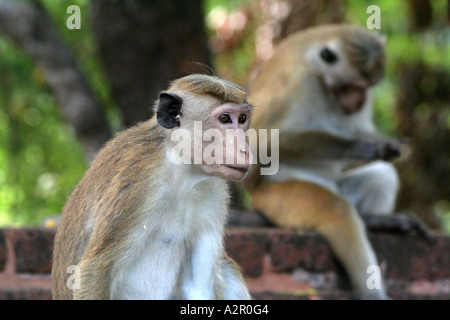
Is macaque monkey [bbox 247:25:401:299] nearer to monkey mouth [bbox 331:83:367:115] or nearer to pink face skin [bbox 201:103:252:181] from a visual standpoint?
monkey mouth [bbox 331:83:367:115]

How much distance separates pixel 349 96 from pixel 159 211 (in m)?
2.83

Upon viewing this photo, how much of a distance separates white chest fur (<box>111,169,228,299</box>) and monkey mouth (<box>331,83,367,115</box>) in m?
2.48

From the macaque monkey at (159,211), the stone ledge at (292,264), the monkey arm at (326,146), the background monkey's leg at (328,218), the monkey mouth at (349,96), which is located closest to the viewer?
the macaque monkey at (159,211)

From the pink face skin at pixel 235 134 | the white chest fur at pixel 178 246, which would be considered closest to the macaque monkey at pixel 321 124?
the white chest fur at pixel 178 246

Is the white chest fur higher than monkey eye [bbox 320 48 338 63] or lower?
lower

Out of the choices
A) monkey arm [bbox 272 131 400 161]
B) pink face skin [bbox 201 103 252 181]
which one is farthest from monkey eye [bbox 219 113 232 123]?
monkey arm [bbox 272 131 400 161]

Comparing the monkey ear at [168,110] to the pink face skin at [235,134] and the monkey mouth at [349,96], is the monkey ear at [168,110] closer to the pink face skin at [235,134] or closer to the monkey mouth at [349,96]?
the pink face skin at [235,134]

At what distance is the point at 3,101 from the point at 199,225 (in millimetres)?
6536

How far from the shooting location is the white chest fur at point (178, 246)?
2379 mm

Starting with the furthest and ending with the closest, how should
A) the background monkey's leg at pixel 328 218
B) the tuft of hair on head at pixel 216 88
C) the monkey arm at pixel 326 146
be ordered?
the monkey arm at pixel 326 146, the background monkey's leg at pixel 328 218, the tuft of hair on head at pixel 216 88

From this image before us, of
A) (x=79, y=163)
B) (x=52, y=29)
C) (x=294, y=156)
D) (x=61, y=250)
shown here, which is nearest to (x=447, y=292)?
(x=294, y=156)

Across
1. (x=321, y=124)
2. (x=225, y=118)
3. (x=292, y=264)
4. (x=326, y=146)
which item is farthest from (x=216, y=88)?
(x=321, y=124)

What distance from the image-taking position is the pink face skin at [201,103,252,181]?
233 centimetres

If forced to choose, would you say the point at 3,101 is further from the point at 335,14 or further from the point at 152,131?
the point at 152,131
